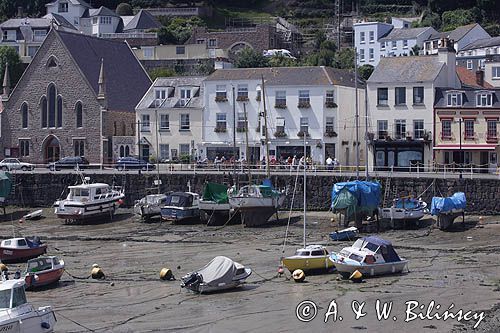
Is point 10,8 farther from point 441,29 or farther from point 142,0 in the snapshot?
point 441,29

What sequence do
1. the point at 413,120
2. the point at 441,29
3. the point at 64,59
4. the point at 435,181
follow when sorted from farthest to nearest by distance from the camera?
the point at 441,29 → the point at 64,59 → the point at 413,120 → the point at 435,181

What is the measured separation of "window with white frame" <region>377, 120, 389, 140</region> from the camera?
6125cm

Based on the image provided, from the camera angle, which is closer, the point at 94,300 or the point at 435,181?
the point at 94,300

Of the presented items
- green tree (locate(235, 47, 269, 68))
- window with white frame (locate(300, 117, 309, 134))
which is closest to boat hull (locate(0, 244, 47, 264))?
window with white frame (locate(300, 117, 309, 134))

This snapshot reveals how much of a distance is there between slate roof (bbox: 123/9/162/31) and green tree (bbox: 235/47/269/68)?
2580cm

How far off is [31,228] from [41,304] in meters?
21.6

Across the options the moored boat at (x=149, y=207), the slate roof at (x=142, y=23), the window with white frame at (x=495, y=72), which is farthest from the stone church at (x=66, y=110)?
the slate roof at (x=142, y=23)

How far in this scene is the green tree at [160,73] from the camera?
3612 inches

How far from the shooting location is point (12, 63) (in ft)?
327

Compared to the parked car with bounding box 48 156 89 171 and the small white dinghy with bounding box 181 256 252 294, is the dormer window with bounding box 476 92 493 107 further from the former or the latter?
the small white dinghy with bounding box 181 256 252 294

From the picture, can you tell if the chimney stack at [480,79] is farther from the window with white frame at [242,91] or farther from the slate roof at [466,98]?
the window with white frame at [242,91]

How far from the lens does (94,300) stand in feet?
104

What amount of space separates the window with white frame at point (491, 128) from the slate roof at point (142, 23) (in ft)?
223

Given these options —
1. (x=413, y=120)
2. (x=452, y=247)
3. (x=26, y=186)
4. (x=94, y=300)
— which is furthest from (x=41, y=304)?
(x=413, y=120)
